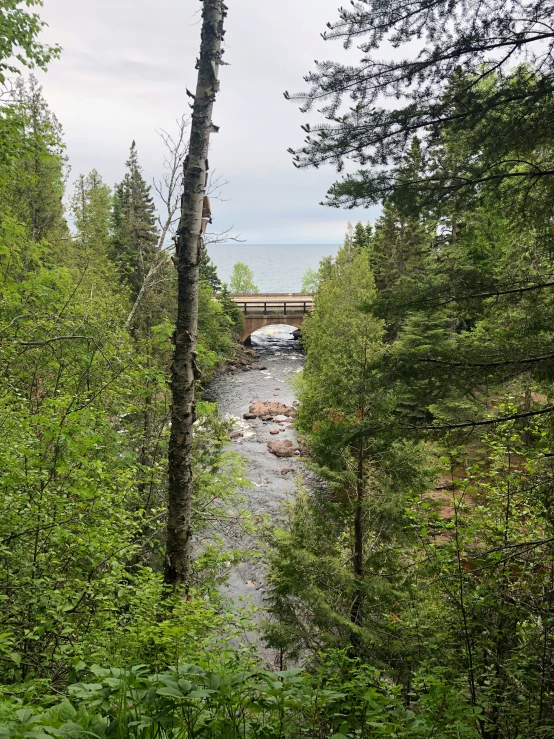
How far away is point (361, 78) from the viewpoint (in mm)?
3779

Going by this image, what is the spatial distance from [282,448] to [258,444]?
1352mm

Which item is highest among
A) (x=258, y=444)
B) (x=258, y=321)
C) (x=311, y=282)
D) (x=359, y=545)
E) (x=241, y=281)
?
(x=241, y=281)

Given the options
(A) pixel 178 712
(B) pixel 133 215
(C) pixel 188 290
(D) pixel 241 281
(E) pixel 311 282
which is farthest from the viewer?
(D) pixel 241 281

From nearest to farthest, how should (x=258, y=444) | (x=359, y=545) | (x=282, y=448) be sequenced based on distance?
(x=359, y=545) → (x=282, y=448) → (x=258, y=444)

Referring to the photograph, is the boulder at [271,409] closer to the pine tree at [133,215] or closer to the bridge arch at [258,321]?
the pine tree at [133,215]

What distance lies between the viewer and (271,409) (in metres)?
25.9

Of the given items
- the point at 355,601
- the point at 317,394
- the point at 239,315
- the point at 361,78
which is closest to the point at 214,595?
the point at 355,601

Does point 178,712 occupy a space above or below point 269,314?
below

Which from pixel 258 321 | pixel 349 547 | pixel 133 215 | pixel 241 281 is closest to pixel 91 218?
pixel 133 215

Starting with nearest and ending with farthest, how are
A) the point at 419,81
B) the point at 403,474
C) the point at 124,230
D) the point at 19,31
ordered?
the point at 419,81, the point at 19,31, the point at 403,474, the point at 124,230

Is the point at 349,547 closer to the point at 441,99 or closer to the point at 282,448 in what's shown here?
the point at 441,99

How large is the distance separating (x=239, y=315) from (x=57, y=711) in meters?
37.5

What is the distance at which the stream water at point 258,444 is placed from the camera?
1166cm

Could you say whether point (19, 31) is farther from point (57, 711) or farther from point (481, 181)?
point (57, 711)
